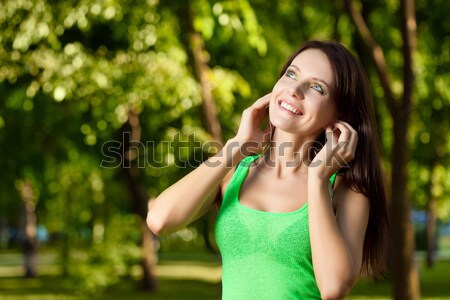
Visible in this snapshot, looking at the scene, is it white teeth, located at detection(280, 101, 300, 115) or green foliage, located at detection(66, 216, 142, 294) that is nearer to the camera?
white teeth, located at detection(280, 101, 300, 115)

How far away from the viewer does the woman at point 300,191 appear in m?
2.69

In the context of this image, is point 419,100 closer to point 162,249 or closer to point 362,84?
point 362,84

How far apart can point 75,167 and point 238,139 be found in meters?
22.2

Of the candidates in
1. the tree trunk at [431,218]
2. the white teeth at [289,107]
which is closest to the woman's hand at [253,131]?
the white teeth at [289,107]

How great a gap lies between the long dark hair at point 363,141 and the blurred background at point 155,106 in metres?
2.26

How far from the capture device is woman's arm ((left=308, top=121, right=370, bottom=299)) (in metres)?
2.63

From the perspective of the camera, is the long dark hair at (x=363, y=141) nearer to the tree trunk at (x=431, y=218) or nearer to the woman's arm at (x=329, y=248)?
the woman's arm at (x=329, y=248)

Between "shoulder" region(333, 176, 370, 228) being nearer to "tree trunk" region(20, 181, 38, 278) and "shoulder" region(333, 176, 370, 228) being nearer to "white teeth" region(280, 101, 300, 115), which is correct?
"white teeth" region(280, 101, 300, 115)

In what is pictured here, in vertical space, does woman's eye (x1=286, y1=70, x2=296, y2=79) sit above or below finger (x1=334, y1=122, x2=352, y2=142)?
above

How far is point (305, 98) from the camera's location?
2.79m

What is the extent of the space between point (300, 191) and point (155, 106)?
38.3 ft

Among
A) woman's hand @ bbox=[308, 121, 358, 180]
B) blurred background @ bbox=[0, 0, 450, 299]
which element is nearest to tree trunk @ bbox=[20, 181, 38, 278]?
blurred background @ bbox=[0, 0, 450, 299]

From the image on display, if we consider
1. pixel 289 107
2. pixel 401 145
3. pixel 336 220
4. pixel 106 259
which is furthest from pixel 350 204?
pixel 106 259

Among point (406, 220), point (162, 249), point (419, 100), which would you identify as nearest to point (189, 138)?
point (406, 220)
